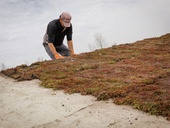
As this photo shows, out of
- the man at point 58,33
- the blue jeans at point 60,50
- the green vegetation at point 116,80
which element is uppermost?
the man at point 58,33

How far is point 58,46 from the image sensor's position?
13.6 metres

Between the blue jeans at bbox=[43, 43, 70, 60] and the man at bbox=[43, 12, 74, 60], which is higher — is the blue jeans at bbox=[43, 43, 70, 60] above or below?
below

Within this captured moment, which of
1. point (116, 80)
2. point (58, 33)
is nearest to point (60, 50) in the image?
point (58, 33)

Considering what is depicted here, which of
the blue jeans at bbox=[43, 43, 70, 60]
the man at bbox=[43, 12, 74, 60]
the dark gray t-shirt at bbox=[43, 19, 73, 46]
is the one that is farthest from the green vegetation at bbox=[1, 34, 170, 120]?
the dark gray t-shirt at bbox=[43, 19, 73, 46]

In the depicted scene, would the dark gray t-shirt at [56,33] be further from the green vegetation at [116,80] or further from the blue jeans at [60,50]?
the green vegetation at [116,80]

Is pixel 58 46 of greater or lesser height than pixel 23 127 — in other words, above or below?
above

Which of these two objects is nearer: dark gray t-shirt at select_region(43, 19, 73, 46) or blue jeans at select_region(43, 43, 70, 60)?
dark gray t-shirt at select_region(43, 19, 73, 46)

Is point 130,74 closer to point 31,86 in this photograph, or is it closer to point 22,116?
point 31,86

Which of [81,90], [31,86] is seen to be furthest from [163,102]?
[31,86]

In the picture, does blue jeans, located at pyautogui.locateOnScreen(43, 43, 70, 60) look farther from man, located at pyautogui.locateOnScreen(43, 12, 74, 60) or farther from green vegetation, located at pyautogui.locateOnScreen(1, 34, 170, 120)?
green vegetation, located at pyautogui.locateOnScreen(1, 34, 170, 120)

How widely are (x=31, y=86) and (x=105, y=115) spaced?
15.4ft

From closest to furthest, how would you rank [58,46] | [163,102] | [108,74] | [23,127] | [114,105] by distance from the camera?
[23,127], [163,102], [114,105], [108,74], [58,46]

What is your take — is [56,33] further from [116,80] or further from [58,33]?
[116,80]

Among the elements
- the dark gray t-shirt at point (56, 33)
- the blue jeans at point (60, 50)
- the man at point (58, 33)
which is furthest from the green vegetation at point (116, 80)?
the dark gray t-shirt at point (56, 33)
